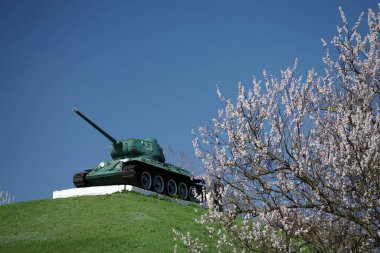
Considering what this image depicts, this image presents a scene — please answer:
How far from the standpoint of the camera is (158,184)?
101 feet

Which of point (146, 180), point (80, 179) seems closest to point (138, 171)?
point (146, 180)

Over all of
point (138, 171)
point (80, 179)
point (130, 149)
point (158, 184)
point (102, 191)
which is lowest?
point (102, 191)

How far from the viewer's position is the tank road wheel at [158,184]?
99.8 feet

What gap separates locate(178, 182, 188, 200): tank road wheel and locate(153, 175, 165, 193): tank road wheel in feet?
5.59

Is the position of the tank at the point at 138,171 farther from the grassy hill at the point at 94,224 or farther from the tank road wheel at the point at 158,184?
the grassy hill at the point at 94,224

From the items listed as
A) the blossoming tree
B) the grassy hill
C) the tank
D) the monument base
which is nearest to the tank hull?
the tank

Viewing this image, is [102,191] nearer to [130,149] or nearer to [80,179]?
[80,179]

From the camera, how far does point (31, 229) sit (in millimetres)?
19125

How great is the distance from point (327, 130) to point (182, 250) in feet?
30.0

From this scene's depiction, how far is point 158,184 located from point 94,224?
1171 centimetres

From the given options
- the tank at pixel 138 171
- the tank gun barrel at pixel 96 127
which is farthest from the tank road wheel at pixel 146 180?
the tank gun barrel at pixel 96 127

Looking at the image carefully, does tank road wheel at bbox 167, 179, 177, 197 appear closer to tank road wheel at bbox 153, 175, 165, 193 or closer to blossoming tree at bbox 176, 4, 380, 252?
tank road wheel at bbox 153, 175, 165, 193

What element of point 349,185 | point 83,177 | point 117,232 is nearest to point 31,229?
point 117,232

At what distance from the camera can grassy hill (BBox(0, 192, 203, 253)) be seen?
16.4m
